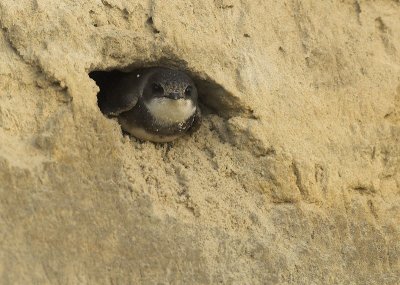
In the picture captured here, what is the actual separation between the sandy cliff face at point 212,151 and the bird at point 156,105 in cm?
6

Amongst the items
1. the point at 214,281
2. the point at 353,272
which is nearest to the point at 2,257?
the point at 214,281

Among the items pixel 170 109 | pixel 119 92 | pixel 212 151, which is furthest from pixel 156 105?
pixel 212 151

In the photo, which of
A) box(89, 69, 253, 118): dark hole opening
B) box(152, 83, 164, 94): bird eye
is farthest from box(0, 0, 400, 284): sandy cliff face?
box(152, 83, 164, 94): bird eye

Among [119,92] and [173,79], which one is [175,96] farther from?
[119,92]

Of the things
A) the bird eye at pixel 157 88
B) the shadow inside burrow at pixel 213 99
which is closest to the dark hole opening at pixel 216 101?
the shadow inside burrow at pixel 213 99

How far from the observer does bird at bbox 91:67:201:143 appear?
3.71 metres

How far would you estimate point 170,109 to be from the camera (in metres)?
3.82

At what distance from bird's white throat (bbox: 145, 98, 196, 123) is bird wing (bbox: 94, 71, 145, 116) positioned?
8cm

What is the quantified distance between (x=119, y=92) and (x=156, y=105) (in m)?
0.17

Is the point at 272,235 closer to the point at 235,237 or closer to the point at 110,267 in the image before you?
the point at 235,237

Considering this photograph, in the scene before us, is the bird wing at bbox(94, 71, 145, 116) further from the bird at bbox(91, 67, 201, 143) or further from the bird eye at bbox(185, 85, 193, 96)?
the bird eye at bbox(185, 85, 193, 96)

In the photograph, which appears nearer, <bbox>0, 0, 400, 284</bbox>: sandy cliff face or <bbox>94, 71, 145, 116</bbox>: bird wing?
<bbox>0, 0, 400, 284</bbox>: sandy cliff face

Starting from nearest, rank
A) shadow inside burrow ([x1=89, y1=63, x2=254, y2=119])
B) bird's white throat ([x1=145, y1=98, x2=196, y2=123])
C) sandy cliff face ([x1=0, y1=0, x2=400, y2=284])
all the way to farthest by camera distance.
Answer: sandy cliff face ([x1=0, y1=0, x2=400, y2=284])
shadow inside burrow ([x1=89, y1=63, x2=254, y2=119])
bird's white throat ([x1=145, y1=98, x2=196, y2=123])

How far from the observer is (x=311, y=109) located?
12.3 ft
